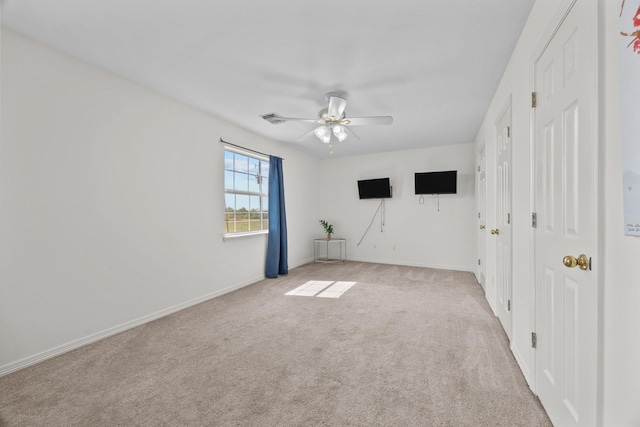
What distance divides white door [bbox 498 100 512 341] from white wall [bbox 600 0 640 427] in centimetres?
149

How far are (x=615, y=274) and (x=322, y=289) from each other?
354 cm

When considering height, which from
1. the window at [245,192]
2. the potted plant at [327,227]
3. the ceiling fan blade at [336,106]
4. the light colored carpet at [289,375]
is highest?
the ceiling fan blade at [336,106]

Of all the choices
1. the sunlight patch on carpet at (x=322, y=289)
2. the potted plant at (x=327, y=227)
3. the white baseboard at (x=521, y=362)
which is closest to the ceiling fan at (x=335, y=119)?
the sunlight patch on carpet at (x=322, y=289)

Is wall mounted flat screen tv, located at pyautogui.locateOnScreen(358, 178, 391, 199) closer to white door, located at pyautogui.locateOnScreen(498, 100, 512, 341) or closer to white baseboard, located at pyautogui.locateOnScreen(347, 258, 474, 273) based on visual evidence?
white baseboard, located at pyautogui.locateOnScreen(347, 258, 474, 273)

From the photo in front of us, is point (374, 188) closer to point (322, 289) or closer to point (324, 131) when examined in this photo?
point (322, 289)

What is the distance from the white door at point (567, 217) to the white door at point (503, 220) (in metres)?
0.81

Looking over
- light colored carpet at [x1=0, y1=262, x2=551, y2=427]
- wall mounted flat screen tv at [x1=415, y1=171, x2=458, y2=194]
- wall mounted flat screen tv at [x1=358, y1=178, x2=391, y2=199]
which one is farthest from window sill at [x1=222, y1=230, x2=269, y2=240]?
wall mounted flat screen tv at [x1=415, y1=171, x2=458, y2=194]

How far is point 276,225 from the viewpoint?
195 inches

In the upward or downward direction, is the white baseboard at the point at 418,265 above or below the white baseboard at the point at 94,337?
below

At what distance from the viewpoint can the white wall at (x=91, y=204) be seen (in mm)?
2115

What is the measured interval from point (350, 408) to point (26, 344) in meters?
2.46

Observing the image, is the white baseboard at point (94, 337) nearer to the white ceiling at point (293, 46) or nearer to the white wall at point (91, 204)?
the white wall at point (91, 204)

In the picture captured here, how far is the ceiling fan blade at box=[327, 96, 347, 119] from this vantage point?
2.98 meters

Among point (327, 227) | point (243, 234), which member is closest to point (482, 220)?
point (327, 227)
